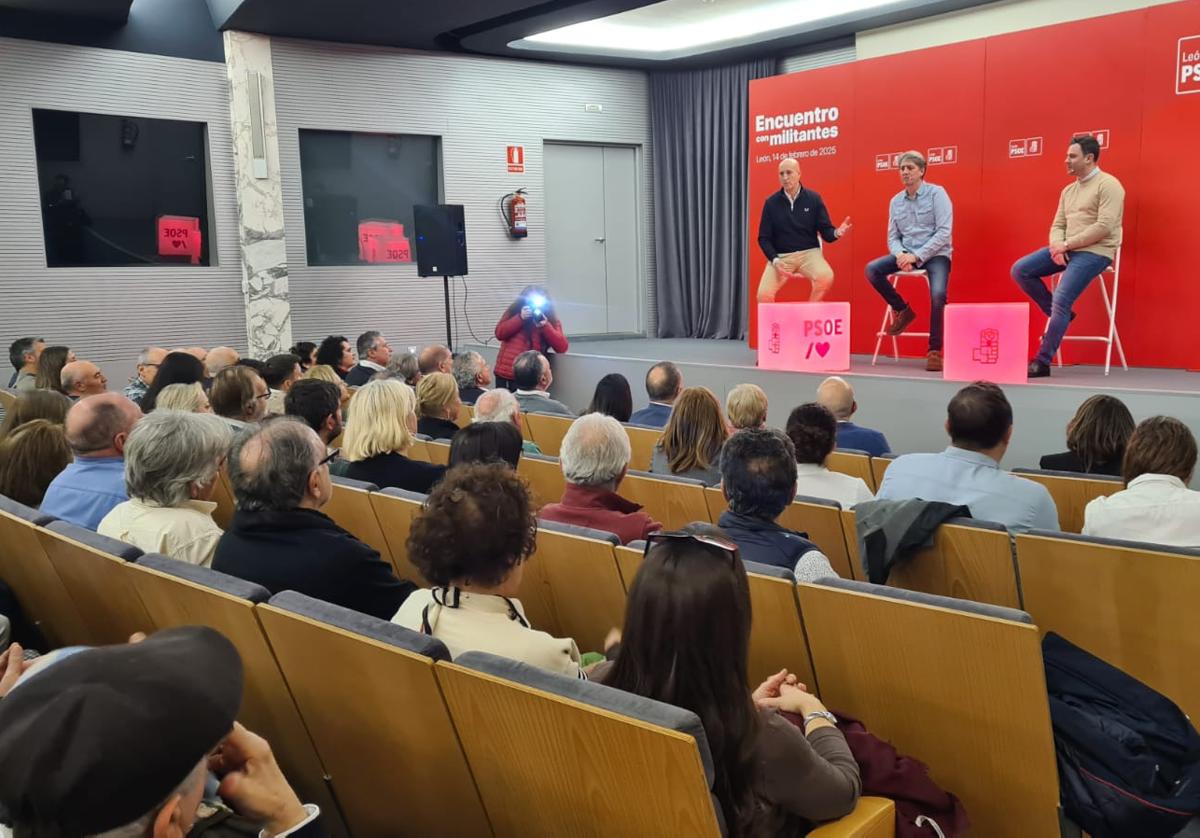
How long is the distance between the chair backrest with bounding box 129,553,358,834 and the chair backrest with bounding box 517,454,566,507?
6.21 ft

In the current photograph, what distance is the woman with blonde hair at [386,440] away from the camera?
3.42 metres

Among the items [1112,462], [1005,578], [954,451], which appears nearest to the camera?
[1005,578]

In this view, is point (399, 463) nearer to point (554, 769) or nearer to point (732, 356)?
point (554, 769)

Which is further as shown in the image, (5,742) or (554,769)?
(554,769)

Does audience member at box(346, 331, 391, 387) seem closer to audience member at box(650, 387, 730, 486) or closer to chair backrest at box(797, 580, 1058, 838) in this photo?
audience member at box(650, 387, 730, 486)

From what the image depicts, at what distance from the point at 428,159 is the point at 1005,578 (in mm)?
8720

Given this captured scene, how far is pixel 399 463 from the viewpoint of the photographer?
11.3 feet

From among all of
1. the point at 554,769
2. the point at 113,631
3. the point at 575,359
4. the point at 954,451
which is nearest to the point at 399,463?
the point at 113,631

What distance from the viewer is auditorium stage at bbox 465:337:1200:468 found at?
17.6 feet

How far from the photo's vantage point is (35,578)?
243cm

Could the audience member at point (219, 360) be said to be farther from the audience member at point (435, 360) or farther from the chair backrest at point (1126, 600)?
the chair backrest at point (1126, 600)

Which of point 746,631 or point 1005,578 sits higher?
point 746,631

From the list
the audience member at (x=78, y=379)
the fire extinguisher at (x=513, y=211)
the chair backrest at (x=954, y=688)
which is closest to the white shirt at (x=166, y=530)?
the chair backrest at (x=954, y=688)

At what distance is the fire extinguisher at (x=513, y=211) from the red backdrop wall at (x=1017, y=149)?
8.81 feet
